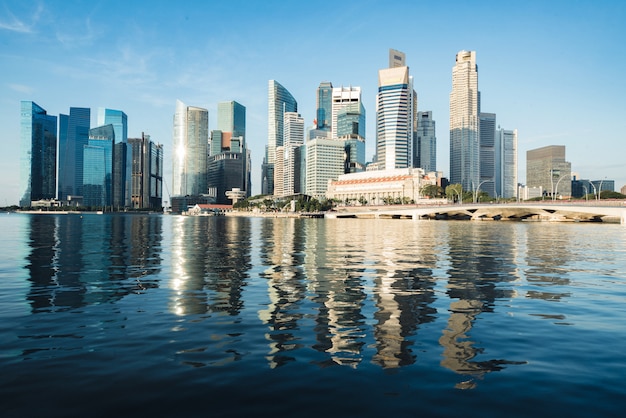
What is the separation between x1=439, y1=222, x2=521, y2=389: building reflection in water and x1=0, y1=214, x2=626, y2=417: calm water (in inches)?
3.7

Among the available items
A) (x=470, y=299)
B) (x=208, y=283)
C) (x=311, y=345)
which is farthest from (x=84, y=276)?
(x=470, y=299)

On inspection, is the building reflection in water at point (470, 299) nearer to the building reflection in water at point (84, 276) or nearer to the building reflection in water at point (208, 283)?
the building reflection in water at point (208, 283)

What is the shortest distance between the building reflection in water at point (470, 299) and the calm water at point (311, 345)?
9cm

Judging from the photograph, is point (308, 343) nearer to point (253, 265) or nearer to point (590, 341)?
point (590, 341)

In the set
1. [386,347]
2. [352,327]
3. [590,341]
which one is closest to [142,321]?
[352,327]

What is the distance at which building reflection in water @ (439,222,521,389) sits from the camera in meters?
12.1

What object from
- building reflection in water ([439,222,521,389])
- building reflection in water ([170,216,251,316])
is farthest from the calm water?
building reflection in water ([170,216,251,316])

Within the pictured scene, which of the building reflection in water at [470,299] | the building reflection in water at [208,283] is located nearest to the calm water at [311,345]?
the building reflection in water at [470,299]

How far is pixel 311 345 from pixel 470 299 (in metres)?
11.1

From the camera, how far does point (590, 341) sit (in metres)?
14.6

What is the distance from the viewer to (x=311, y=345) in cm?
1376

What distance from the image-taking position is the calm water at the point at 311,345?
9.69 metres

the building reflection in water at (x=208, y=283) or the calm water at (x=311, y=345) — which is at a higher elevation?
the calm water at (x=311, y=345)

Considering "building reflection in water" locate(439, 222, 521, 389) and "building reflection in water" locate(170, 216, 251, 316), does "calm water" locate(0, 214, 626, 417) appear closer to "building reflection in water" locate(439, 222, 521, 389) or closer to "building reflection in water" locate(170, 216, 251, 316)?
"building reflection in water" locate(439, 222, 521, 389)
